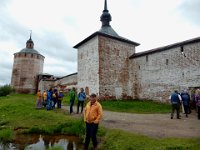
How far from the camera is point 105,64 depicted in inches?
746

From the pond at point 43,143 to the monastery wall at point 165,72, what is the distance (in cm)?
1173

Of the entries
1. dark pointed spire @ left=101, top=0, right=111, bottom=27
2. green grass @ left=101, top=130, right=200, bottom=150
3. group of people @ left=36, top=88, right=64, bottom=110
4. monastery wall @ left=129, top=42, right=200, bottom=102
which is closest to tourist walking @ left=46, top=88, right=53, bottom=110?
group of people @ left=36, top=88, right=64, bottom=110

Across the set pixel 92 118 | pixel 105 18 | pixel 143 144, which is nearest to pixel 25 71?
pixel 105 18

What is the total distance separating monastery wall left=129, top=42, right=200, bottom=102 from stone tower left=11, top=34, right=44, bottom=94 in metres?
26.1

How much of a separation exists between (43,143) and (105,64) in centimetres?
1318

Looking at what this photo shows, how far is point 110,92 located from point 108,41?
4897 mm

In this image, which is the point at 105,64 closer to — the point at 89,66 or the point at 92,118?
the point at 89,66

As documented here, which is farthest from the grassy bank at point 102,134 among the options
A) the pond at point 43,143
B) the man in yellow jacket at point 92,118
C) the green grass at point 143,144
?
the man in yellow jacket at point 92,118

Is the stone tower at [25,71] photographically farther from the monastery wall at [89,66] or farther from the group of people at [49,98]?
the group of people at [49,98]

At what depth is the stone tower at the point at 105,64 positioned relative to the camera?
61.1 ft

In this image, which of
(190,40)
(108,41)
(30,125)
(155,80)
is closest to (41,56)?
(108,41)

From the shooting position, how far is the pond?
5801 millimetres

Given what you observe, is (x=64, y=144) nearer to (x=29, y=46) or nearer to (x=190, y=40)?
(x=190, y=40)

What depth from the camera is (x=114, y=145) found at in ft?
17.4
